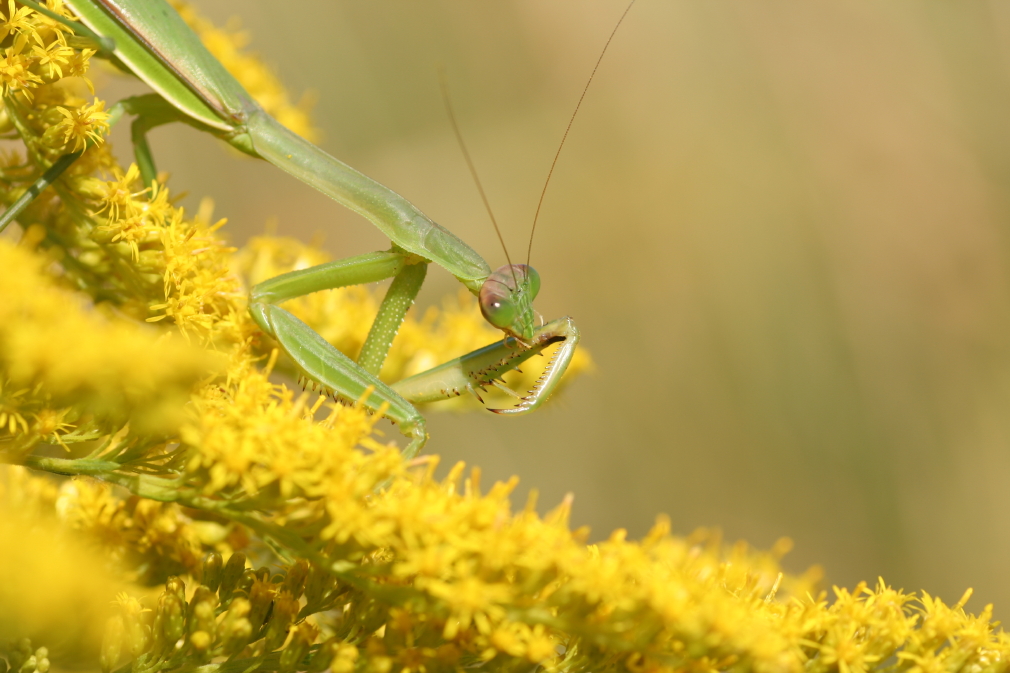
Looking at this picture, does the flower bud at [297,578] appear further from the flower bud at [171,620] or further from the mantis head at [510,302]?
the mantis head at [510,302]

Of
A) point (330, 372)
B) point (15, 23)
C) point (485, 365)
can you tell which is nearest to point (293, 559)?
point (330, 372)

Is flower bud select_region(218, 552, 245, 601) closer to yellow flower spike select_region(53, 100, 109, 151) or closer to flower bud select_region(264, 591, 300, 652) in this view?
flower bud select_region(264, 591, 300, 652)

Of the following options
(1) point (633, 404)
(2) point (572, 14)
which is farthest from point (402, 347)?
(2) point (572, 14)

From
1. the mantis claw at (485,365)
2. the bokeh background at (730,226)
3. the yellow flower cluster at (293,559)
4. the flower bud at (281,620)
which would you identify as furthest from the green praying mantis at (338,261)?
the bokeh background at (730,226)

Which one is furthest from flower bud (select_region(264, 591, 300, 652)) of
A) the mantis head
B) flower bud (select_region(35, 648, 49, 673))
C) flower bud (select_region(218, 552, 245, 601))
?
the mantis head

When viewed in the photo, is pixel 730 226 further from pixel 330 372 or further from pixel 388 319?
pixel 330 372

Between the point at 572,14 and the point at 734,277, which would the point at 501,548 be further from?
the point at 572,14
